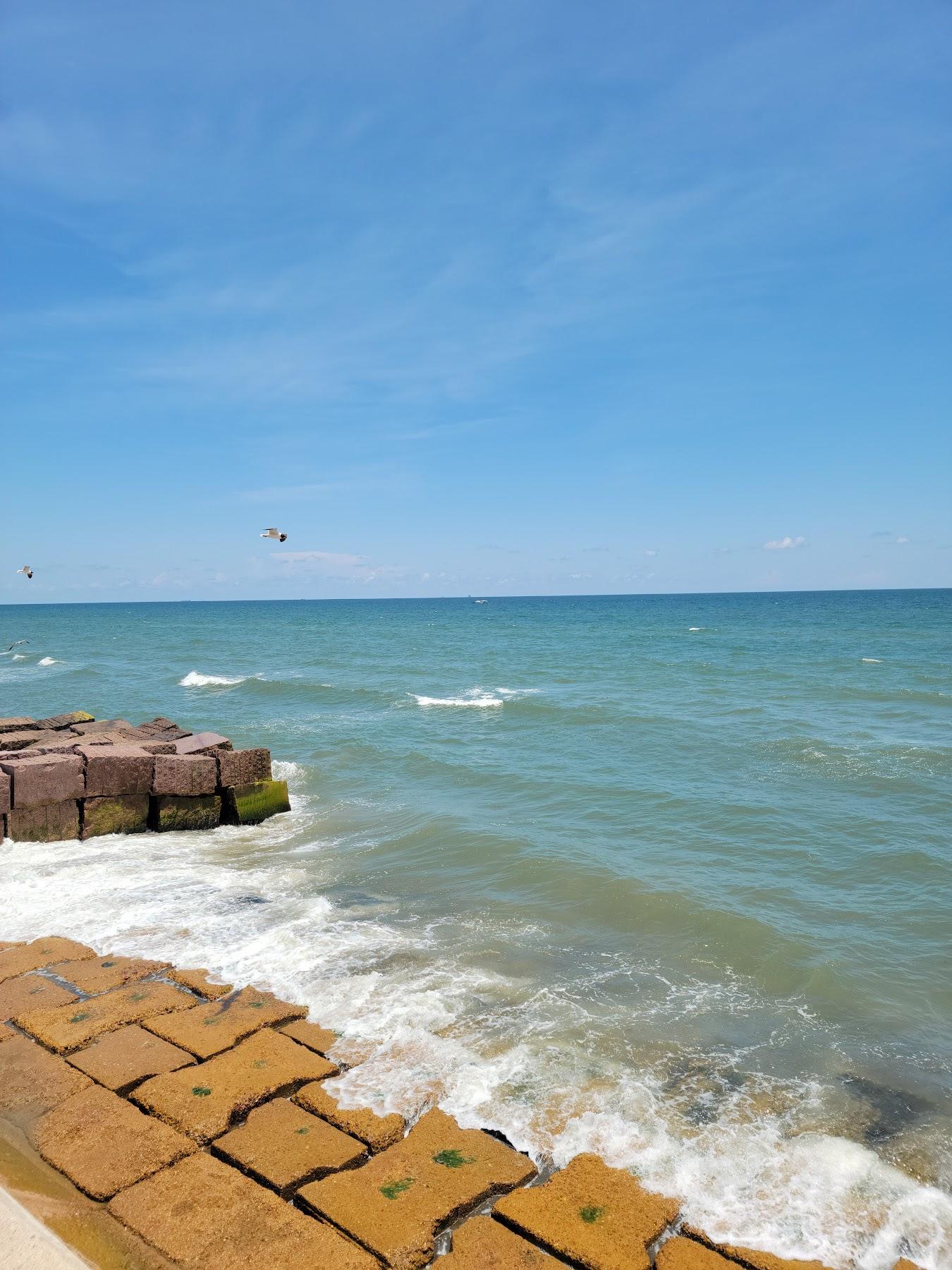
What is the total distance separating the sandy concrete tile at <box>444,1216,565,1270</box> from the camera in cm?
405

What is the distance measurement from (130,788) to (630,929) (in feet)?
24.3

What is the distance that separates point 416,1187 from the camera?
4.48 metres

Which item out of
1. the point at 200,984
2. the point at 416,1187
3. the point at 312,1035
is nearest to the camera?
the point at 416,1187

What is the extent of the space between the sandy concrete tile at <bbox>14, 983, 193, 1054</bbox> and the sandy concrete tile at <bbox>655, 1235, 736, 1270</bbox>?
13.2ft

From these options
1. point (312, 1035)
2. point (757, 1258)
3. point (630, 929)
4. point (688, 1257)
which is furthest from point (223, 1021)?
point (630, 929)

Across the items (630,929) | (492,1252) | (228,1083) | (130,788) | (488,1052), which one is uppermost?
(130,788)

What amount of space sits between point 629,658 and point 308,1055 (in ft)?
125

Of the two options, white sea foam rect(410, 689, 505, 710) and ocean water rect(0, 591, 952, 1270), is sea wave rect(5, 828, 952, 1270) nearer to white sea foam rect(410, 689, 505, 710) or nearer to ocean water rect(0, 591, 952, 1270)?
ocean water rect(0, 591, 952, 1270)

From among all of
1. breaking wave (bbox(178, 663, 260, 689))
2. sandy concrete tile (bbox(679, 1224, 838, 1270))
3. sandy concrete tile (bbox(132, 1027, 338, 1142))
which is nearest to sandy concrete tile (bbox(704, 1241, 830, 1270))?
sandy concrete tile (bbox(679, 1224, 838, 1270))

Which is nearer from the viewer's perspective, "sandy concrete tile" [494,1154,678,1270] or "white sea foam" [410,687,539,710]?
"sandy concrete tile" [494,1154,678,1270]

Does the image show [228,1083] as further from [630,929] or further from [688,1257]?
[630,929]

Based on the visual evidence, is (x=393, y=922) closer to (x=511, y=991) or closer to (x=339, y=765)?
(x=511, y=991)

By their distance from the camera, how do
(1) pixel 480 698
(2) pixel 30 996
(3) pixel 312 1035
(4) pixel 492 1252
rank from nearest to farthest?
(4) pixel 492 1252
(3) pixel 312 1035
(2) pixel 30 996
(1) pixel 480 698

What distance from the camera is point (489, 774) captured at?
16609mm
